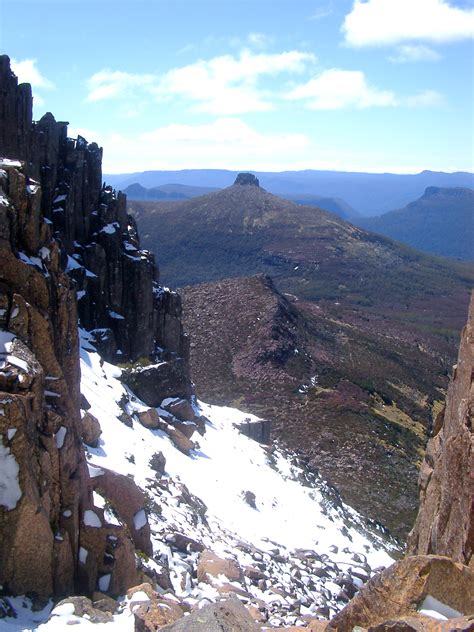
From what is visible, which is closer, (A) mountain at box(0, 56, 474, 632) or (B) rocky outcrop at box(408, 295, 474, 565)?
(A) mountain at box(0, 56, 474, 632)

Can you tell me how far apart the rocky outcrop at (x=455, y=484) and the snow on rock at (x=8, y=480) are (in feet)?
22.8

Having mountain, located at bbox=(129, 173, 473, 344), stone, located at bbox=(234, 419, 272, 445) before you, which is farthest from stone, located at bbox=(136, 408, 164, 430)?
mountain, located at bbox=(129, 173, 473, 344)

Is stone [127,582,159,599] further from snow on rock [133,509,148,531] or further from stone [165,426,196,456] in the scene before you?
stone [165,426,196,456]

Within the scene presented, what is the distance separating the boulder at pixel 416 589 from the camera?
733 centimetres

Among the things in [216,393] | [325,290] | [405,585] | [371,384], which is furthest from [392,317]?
[405,585]

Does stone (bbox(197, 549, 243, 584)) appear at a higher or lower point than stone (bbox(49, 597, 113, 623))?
lower

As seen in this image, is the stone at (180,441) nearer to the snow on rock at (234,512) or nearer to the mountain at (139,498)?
the mountain at (139,498)

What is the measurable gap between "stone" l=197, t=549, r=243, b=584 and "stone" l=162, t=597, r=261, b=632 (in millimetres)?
4972

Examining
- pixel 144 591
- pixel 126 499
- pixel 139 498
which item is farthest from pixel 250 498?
pixel 144 591

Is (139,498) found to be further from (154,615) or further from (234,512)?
(234,512)

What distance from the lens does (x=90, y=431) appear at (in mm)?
17453

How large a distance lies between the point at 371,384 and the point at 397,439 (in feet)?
34.6

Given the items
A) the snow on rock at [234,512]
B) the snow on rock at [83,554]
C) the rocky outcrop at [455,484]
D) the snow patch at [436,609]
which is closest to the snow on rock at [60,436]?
the snow on rock at [83,554]

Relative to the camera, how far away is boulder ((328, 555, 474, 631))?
289 inches
